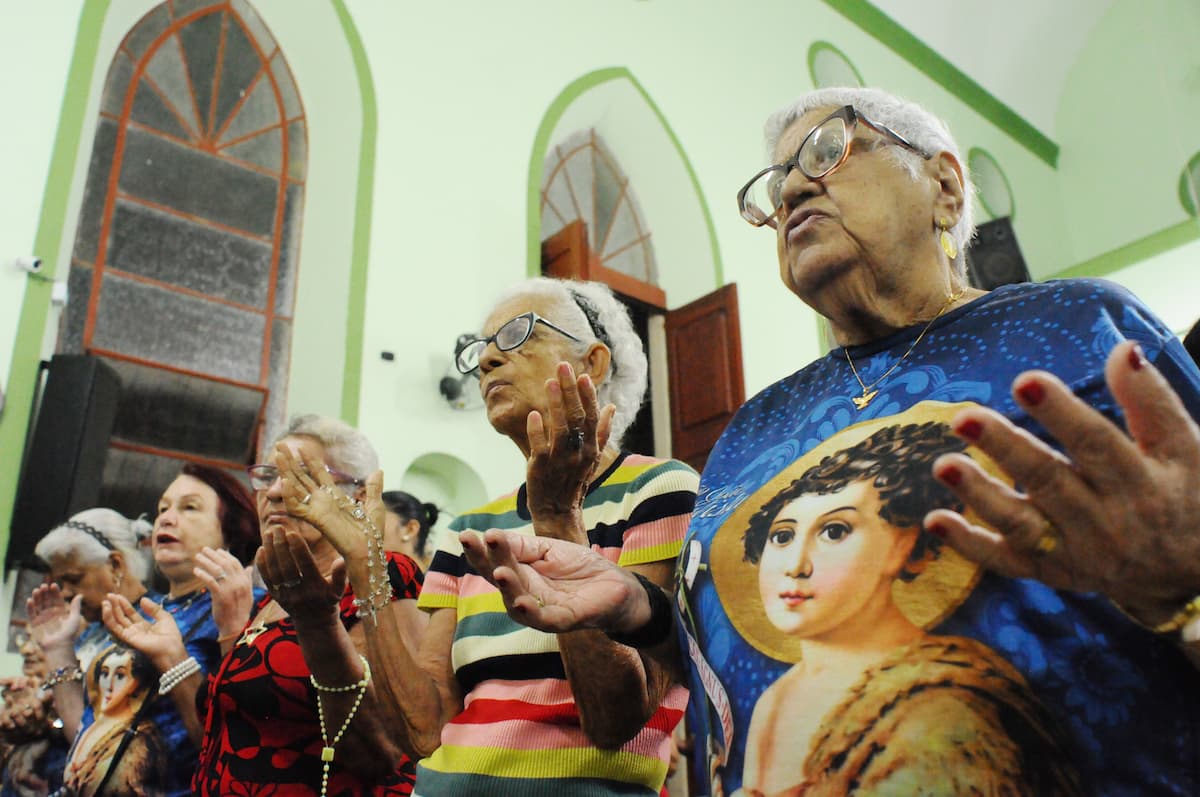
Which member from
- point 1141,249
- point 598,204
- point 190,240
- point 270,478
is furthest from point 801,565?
point 1141,249

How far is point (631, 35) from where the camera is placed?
704cm

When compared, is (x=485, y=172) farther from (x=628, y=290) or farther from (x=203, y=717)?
(x=203, y=717)

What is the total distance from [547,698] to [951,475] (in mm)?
906

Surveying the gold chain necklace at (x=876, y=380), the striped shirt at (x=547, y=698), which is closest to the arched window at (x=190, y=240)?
the striped shirt at (x=547, y=698)

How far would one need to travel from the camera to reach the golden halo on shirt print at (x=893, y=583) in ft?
3.02

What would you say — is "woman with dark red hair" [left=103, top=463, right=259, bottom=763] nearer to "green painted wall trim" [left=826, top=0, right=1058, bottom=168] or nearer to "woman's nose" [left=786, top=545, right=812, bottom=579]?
"woman's nose" [left=786, top=545, right=812, bottom=579]

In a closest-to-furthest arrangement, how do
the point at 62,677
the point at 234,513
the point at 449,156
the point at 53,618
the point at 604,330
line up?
the point at 604,330
the point at 234,513
the point at 62,677
the point at 53,618
the point at 449,156

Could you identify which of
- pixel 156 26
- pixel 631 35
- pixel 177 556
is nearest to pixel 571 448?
pixel 177 556

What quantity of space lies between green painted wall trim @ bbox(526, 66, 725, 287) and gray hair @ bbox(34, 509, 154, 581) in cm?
308

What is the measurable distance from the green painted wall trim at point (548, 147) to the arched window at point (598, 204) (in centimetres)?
46

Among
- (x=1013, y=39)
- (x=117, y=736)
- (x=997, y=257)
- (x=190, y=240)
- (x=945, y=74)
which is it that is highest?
(x=1013, y=39)

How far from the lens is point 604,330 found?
1.92 m

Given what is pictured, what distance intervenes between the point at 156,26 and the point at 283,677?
4821mm

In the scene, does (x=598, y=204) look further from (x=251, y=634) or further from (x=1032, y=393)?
(x=1032, y=393)
